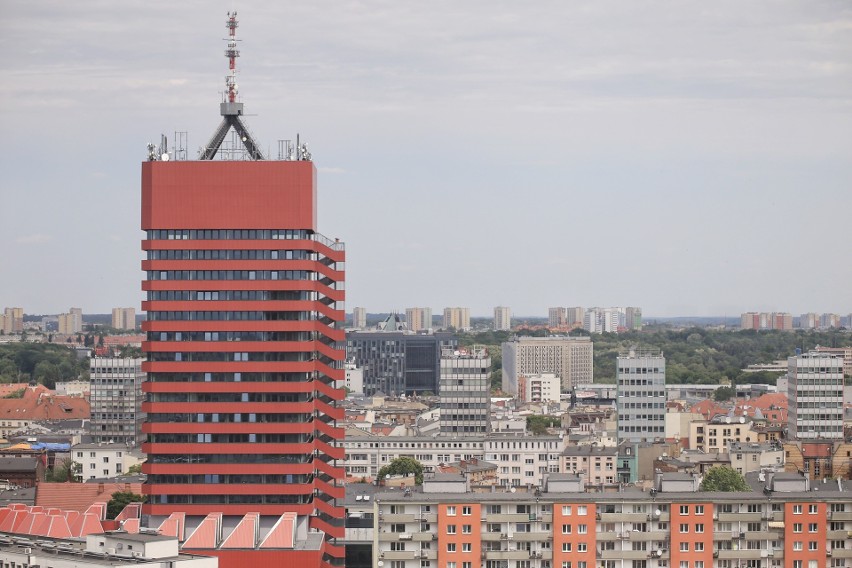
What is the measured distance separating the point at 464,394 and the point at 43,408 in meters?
52.1

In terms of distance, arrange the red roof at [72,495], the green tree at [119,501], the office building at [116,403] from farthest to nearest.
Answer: the office building at [116,403] < the red roof at [72,495] < the green tree at [119,501]

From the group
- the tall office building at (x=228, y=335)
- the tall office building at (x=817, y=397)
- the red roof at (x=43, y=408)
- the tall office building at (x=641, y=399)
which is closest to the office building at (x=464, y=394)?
the tall office building at (x=641, y=399)

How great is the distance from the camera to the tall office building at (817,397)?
379ft

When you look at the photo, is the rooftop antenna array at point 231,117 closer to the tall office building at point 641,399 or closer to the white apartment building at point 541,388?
the tall office building at point 641,399

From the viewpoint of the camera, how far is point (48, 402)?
158000mm

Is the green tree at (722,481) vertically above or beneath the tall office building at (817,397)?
beneath

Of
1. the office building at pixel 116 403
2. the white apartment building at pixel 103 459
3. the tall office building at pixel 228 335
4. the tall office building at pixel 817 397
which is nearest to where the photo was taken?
the tall office building at pixel 228 335

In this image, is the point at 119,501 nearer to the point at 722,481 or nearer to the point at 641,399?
the point at 722,481

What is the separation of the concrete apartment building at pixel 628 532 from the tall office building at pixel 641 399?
158 ft

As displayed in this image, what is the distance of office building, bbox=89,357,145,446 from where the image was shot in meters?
126


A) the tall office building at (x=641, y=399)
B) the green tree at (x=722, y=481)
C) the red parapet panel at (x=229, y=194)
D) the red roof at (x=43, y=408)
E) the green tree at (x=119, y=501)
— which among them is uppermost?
the red parapet panel at (x=229, y=194)

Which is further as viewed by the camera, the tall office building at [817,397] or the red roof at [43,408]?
the red roof at [43,408]

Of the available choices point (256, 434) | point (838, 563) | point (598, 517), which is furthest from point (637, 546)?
point (256, 434)

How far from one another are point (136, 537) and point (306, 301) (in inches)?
595
